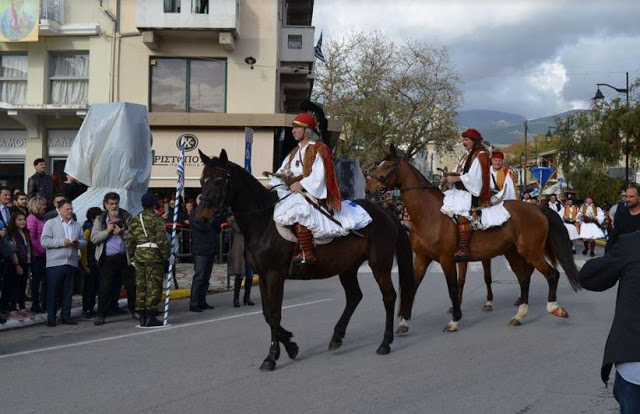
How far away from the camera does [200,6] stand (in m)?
26.0

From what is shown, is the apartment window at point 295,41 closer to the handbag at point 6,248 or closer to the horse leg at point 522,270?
the horse leg at point 522,270

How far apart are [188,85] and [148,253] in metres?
17.1

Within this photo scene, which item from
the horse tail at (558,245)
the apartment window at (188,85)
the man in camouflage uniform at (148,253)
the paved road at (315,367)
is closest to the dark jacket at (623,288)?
the paved road at (315,367)

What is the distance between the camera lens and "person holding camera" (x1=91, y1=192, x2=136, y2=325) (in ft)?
37.8

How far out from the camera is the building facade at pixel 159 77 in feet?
84.9

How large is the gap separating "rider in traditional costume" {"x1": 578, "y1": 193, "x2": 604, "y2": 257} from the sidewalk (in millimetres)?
12291

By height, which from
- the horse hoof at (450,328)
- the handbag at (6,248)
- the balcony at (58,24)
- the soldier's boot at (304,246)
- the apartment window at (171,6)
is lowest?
the horse hoof at (450,328)

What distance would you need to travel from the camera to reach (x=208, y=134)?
88.2 ft

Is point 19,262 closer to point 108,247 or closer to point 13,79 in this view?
point 108,247

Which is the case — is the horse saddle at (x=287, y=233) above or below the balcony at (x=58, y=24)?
below

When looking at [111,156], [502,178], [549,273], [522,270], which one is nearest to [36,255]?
[111,156]

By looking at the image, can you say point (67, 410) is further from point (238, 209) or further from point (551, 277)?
point (551, 277)

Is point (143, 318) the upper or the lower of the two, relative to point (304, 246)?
lower

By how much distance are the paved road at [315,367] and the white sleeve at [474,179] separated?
6.60ft
